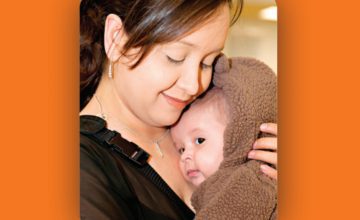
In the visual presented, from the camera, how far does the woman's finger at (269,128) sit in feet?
4.57

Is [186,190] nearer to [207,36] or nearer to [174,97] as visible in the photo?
[174,97]

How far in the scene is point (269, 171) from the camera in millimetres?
1396

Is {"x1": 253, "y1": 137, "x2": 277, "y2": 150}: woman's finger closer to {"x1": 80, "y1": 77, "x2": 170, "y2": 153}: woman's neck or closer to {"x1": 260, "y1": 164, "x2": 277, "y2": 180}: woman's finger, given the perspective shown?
{"x1": 260, "y1": 164, "x2": 277, "y2": 180}: woman's finger

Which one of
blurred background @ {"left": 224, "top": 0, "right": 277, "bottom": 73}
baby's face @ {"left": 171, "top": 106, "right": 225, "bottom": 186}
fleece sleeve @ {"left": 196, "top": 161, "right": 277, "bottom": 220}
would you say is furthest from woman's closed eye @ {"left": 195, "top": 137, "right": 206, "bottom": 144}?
blurred background @ {"left": 224, "top": 0, "right": 277, "bottom": 73}

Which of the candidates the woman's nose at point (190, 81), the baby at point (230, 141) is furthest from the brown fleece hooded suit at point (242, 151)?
the woman's nose at point (190, 81)

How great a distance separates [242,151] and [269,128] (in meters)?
0.10

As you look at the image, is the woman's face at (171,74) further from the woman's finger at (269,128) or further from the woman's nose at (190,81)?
the woman's finger at (269,128)

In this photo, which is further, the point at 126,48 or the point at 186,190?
the point at 186,190

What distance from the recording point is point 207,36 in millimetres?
1303

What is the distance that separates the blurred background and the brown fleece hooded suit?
0.02 metres

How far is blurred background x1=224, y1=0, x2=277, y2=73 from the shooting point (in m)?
1.37
